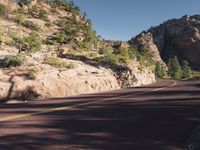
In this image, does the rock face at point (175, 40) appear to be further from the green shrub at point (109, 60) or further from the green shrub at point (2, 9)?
the green shrub at point (109, 60)

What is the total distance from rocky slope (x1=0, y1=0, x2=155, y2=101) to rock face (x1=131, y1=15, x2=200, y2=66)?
5450 centimetres

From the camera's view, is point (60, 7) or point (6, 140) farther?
point (60, 7)

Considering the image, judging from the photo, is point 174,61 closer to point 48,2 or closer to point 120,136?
point 48,2

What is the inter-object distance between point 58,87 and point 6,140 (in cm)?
1425

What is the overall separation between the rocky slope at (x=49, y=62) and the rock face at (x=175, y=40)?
179 feet

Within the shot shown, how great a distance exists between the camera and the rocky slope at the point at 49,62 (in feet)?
65.9

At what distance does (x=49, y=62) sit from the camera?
24328 mm

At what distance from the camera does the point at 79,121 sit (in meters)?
9.27

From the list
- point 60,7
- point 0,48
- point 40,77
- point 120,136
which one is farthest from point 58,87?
point 60,7

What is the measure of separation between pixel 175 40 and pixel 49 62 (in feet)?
291

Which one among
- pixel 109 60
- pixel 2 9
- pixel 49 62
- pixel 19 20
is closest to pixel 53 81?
pixel 49 62

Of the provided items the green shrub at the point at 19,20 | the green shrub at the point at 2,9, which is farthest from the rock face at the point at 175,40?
the green shrub at the point at 19,20

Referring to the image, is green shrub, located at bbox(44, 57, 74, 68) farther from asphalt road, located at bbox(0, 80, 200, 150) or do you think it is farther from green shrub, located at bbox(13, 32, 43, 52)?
asphalt road, located at bbox(0, 80, 200, 150)

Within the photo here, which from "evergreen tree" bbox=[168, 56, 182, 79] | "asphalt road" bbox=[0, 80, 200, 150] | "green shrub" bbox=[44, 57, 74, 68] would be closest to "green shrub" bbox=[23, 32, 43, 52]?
"green shrub" bbox=[44, 57, 74, 68]
